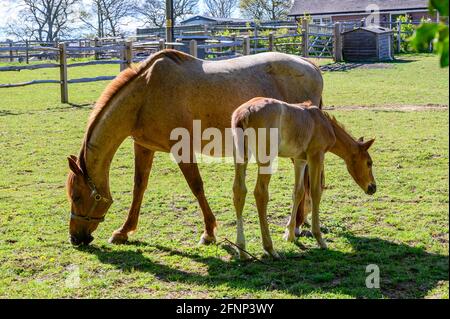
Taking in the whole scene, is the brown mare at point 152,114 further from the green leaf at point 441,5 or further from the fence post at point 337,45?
the fence post at point 337,45

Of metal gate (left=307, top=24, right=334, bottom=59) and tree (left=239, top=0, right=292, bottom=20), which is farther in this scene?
tree (left=239, top=0, right=292, bottom=20)

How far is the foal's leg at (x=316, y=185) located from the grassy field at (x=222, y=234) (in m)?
0.15

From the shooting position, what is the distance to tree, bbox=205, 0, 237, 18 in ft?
234

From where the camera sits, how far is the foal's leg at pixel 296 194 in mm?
5805

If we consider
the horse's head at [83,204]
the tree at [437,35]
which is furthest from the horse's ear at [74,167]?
the tree at [437,35]

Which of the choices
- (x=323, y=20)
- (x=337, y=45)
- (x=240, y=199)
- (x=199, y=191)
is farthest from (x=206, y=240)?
(x=323, y=20)

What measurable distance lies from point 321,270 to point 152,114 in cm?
214

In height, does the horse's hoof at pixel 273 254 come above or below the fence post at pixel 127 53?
below

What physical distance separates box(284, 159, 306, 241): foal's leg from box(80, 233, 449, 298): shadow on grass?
343 millimetres

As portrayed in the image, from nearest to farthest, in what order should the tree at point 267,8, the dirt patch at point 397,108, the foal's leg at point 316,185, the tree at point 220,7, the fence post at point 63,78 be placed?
the foal's leg at point 316,185
the dirt patch at point 397,108
the fence post at point 63,78
the tree at point 267,8
the tree at point 220,7

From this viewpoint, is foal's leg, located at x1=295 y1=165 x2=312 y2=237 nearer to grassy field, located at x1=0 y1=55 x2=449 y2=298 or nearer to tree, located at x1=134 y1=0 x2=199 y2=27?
grassy field, located at x1=0 y1=55 x2=449 y2=298

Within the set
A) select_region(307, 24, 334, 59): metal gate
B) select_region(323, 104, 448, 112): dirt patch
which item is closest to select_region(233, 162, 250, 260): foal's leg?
select_region(323, 104, 448, 112): dirt patch

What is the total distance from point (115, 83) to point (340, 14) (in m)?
44.9
